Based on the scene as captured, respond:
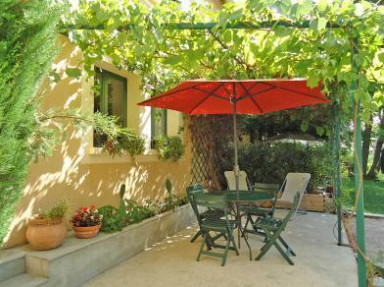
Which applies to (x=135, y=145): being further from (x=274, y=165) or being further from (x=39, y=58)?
(x=274, y=165)

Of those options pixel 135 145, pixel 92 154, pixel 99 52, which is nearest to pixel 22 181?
pixel 99 52

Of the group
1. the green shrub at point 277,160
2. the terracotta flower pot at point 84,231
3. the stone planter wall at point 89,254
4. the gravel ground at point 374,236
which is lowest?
the gravel ground at point 374,236

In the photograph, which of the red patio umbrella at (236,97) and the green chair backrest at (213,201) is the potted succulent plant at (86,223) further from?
the red patio umbrella at (236,97)

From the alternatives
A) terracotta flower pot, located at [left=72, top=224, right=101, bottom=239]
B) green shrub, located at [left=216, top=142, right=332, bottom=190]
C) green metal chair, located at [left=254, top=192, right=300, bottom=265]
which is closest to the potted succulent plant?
terracotta flower pot, located at [left=72, top=224, right=101, bottom=239]

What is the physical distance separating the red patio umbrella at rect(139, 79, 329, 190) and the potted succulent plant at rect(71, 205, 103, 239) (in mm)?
1619

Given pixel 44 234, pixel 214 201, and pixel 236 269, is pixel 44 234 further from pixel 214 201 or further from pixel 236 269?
pixel 236 269

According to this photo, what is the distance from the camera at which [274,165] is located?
31.7 ft

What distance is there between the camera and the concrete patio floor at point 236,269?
3891mm

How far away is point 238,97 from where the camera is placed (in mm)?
5203

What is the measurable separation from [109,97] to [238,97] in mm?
2287

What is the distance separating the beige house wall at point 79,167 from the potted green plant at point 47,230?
27 cm

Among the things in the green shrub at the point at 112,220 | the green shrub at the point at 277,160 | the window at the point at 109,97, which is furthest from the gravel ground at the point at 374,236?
the window at the point at 109,97

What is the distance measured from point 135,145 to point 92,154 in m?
0.96

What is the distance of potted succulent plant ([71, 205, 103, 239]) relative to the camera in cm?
415
